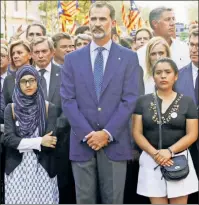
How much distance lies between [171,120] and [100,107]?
59 cm

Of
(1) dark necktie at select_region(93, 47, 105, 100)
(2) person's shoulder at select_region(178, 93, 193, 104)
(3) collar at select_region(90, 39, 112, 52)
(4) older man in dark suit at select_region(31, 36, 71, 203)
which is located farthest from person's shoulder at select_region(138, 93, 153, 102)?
(4) older man in dark suit at select_region(31, 36, 71, 203)

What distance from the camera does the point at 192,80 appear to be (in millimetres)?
4277

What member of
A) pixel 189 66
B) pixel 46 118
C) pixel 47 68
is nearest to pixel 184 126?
pixel 189 66

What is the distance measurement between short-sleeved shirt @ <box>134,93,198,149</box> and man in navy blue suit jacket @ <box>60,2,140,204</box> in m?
0.18

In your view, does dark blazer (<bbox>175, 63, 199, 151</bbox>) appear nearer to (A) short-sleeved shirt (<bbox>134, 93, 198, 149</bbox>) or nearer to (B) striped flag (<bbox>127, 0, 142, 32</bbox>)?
(A) short-sleeved shirt (<bbox>134, 93, 198, 149</bbox>)

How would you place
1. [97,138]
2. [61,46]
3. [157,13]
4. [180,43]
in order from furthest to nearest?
[157,13] < [61,46] < [180,43] < [97,138]

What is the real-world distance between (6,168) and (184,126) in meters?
1.54

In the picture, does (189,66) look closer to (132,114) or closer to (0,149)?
(132,114)

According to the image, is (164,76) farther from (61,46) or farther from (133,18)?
(133,18)

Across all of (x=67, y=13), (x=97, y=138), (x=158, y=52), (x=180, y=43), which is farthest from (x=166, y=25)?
(x=67, y=13)

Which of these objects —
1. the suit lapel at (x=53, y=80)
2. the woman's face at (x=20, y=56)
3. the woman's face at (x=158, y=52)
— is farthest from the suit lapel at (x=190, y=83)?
the woman's face at (x=20, y=56)

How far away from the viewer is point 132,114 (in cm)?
397

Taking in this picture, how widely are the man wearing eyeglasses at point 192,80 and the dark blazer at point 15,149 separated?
114 centimetres

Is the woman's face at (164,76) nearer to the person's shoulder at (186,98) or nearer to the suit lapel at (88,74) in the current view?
the person's shoulder at (186,98)
